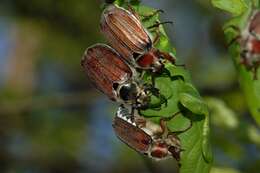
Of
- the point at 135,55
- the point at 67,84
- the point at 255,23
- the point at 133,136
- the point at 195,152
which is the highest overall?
the point at 255,23

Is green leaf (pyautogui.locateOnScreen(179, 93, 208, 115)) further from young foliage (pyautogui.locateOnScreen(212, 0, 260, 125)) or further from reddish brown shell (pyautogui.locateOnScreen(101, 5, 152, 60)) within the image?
reddish brown shell (pyautogui.locateOnScreen(101, 5, 152, 60))

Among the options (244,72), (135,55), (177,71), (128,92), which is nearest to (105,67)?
(135,55)

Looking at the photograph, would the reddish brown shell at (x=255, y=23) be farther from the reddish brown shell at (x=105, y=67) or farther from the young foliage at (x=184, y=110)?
the reddish brown shell at (x=105, y=67)

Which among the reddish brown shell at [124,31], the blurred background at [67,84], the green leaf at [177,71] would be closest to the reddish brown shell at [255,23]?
the green leaf at [177,71]

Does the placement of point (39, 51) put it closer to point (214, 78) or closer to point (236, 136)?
point (214, 78)

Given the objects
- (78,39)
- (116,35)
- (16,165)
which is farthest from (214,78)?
(116,35)

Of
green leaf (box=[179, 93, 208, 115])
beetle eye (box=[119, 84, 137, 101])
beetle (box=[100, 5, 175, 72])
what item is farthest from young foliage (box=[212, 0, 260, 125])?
beetle eye (box=[119, 84, 137, 101])

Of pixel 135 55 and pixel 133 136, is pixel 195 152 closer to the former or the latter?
pixel 133 136
